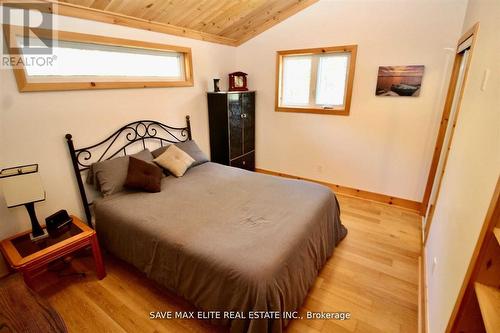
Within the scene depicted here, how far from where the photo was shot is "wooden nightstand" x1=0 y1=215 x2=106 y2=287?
66.6 inches

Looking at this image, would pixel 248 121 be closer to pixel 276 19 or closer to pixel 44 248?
pixel 276 19

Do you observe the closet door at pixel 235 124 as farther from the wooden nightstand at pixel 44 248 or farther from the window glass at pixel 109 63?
the wooden nightstand at pixel 44 248

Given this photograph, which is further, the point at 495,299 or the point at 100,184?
the point at 100,184

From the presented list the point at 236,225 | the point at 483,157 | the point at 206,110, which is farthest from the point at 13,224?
the point at 483,157

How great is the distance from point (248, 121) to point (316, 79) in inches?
50.3

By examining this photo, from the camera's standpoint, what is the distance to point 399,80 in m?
2.98

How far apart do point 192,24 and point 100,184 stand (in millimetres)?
2323

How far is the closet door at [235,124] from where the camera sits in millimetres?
3699

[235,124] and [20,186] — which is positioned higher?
[235,124]

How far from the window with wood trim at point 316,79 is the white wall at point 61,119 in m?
1.71

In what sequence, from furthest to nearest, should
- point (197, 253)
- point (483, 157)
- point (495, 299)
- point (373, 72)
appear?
point (373, 72)
point (197, 253)
point (483, 157)
point (495, 299)

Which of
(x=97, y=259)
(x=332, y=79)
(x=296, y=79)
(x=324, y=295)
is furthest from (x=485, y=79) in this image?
(x=97, y=259)

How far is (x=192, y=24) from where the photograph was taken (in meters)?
3.18

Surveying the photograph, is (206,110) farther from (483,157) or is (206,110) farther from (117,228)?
(483,157)
